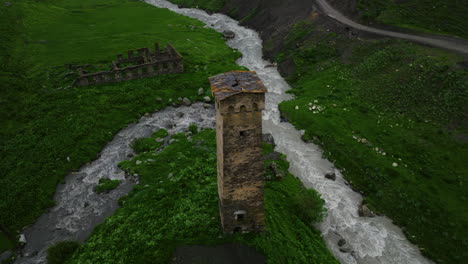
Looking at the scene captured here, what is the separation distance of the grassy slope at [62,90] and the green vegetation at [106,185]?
13.5 feet

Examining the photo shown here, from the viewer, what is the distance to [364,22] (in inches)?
2309

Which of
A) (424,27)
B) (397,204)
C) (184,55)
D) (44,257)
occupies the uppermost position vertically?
(424,27)

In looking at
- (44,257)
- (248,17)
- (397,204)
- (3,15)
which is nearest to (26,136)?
A: (44,257)

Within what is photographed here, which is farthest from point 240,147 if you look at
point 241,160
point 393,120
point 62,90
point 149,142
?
point 62,90

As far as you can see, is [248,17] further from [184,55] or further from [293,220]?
[293,220]

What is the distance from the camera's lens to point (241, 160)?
20.3 m

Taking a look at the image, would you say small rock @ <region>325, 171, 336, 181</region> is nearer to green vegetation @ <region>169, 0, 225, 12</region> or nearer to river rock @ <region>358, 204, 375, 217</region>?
river rock @ <region>358, 204, 375, 217</region>

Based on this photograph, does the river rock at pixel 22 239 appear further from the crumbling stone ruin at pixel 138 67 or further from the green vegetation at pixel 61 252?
the crumbling stone ruin at pixel 138 67

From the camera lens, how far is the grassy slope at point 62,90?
106 ft

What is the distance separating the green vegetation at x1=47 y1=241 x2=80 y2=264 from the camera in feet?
77.7

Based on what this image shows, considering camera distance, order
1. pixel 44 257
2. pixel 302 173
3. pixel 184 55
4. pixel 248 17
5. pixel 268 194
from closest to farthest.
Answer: pixel 44 257, pixel 268 194, pixel 302 173, pixel 184 55, pixel 248 17

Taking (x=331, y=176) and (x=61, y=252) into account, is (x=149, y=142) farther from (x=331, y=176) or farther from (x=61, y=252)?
(x=331, y=176)

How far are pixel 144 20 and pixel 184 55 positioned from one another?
3298 cm

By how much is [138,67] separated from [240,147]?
113ft
